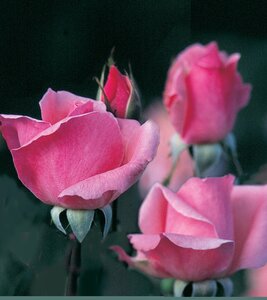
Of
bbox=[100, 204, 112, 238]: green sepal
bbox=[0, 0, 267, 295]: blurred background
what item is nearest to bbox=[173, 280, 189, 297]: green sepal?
bbox=[100, 204, 112, 238]: green sepal

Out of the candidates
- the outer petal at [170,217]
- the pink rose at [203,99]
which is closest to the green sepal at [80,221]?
the outer petal at [170,217]

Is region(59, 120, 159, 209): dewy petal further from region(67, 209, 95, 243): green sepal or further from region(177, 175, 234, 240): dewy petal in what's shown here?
region(177, 175, 234, 240): dewy petal

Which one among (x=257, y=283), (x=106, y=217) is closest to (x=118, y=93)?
(x=106, y=217)

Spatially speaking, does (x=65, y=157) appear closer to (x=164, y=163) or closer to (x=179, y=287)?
(x=179, y=287)

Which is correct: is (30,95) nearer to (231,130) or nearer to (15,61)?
(15,61)

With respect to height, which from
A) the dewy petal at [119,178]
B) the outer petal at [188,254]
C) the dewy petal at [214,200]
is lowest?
the outer petal at [188,254]

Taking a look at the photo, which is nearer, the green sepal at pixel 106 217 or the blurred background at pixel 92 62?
the green sepal at pixel 106 217

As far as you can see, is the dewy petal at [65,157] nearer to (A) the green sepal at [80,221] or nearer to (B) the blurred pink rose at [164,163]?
(A) the green sepal at [80,221]
